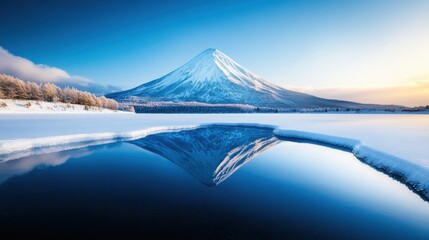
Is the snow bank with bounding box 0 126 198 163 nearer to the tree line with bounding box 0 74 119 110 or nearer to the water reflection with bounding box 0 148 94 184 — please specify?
the water reflection with bounding box 0 148 94 184

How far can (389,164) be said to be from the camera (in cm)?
1020

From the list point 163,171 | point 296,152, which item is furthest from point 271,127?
point 163,171

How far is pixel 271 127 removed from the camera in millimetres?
29094

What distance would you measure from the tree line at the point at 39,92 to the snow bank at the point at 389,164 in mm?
43964

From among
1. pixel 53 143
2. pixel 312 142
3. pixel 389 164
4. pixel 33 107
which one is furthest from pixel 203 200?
pixel 33 107

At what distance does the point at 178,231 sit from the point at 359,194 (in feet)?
20.5

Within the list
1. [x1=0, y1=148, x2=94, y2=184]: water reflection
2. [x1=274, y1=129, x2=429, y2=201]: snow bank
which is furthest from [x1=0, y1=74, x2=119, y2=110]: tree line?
[x1=274, y1=129, x2=429, y2=201]: snow bank

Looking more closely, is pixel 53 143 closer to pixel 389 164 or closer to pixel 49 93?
pixel 389 164

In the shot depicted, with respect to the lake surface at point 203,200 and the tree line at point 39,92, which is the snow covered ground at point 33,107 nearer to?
the tree line at point 39,92

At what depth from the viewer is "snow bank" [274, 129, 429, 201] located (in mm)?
7930

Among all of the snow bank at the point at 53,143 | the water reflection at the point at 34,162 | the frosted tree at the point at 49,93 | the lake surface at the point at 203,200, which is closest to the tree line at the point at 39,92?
the frosted tree at the point at 49,93

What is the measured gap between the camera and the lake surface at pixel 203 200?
18.0 feet

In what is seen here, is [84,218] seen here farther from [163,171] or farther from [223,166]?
[223,166]

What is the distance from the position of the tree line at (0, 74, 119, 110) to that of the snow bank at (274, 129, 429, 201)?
144 feet
